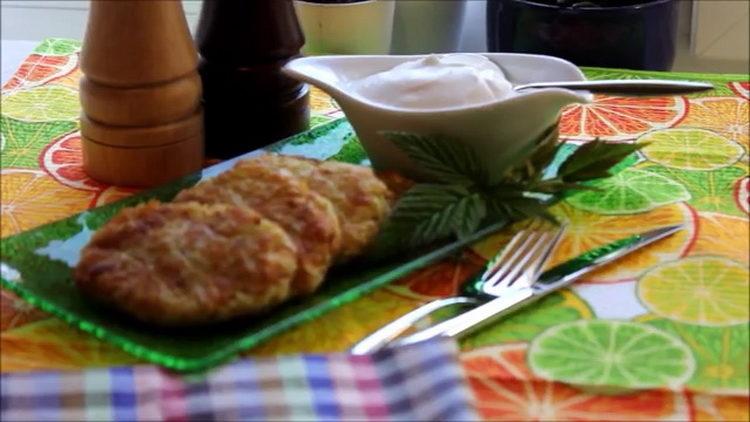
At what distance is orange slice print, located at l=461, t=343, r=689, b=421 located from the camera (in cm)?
54

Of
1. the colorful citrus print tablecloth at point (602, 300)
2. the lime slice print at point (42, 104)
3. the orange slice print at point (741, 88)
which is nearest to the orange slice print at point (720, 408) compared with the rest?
the colorful citrus print tablecloth at point (602, 300)

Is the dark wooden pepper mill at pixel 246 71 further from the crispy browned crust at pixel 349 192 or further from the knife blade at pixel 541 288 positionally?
the knife blade at pixel 541 288

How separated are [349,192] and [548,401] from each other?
→ 0.19 meters

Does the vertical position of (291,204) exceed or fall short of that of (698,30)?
it exceeds it

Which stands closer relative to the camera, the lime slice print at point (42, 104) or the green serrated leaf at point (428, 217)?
the green serrated leaf at point (428, 217)

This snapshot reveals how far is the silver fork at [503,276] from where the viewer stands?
604mm

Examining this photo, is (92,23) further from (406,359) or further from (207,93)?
(406,359)

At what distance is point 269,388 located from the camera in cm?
55

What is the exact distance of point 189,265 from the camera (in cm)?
59

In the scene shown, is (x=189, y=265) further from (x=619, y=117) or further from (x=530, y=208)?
(x=619, y=117)

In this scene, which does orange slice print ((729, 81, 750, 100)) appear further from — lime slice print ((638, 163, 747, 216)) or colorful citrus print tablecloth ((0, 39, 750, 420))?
lime slice print ((638, 163, 747, 216))

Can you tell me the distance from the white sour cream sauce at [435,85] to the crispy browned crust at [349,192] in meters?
0.07

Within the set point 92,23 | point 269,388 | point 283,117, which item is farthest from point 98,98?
point 269,388

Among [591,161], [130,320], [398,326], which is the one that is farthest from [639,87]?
[130,320]
